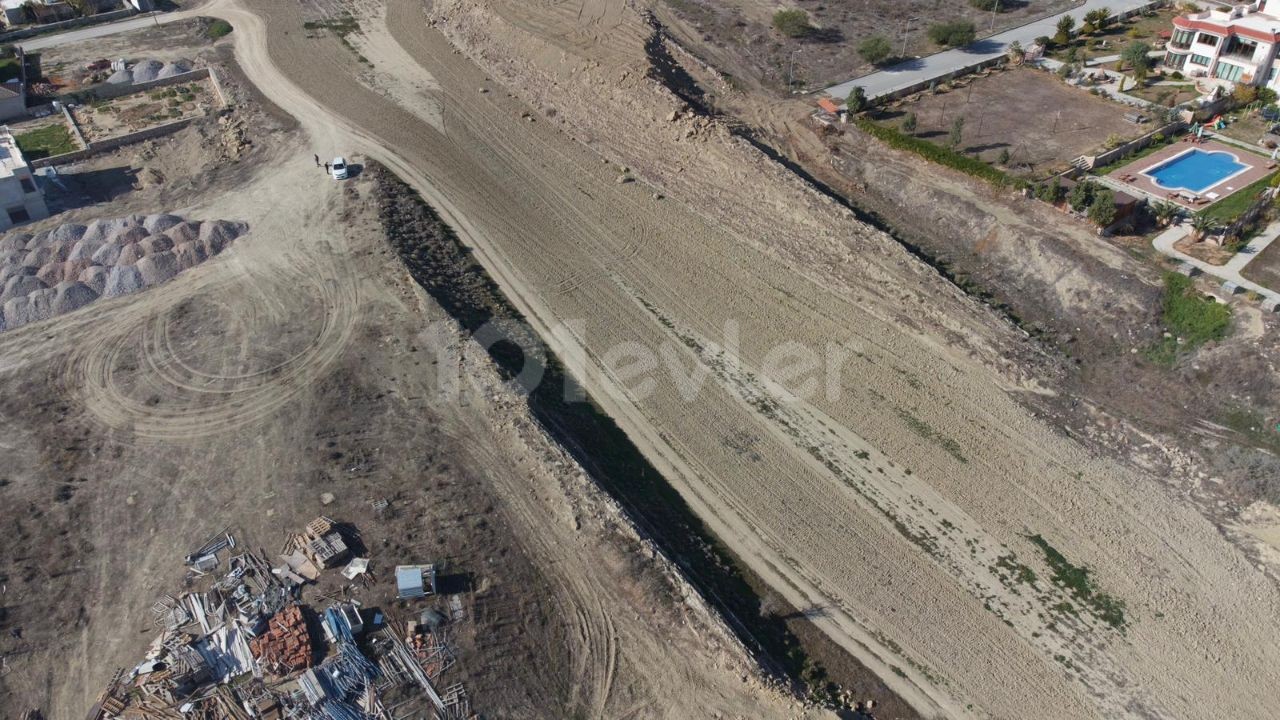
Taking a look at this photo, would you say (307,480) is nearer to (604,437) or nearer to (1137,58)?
(604,437)

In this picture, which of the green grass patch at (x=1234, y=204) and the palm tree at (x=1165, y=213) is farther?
the palm tree at (x=1165, y=213)

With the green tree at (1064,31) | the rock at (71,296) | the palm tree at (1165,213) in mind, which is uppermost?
the green tree at (1064,31)

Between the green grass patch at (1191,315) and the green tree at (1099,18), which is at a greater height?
the green tree at (1099,18)

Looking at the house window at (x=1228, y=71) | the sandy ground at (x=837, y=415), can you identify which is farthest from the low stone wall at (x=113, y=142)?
the house window at (x=1228, y=71)

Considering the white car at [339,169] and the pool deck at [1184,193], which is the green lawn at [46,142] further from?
the pool deck at [1184,193]

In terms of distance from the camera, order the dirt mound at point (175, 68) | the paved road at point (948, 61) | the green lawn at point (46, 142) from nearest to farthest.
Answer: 1. the green lawn at point (46, 142)
2. the paved road at point (948, 61)
3. the dirt mound at point (175, 68)

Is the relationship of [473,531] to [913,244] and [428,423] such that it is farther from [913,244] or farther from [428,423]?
[913,244]

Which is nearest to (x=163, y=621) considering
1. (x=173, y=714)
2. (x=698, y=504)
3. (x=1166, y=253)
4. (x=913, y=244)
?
(x=173, y=714)
